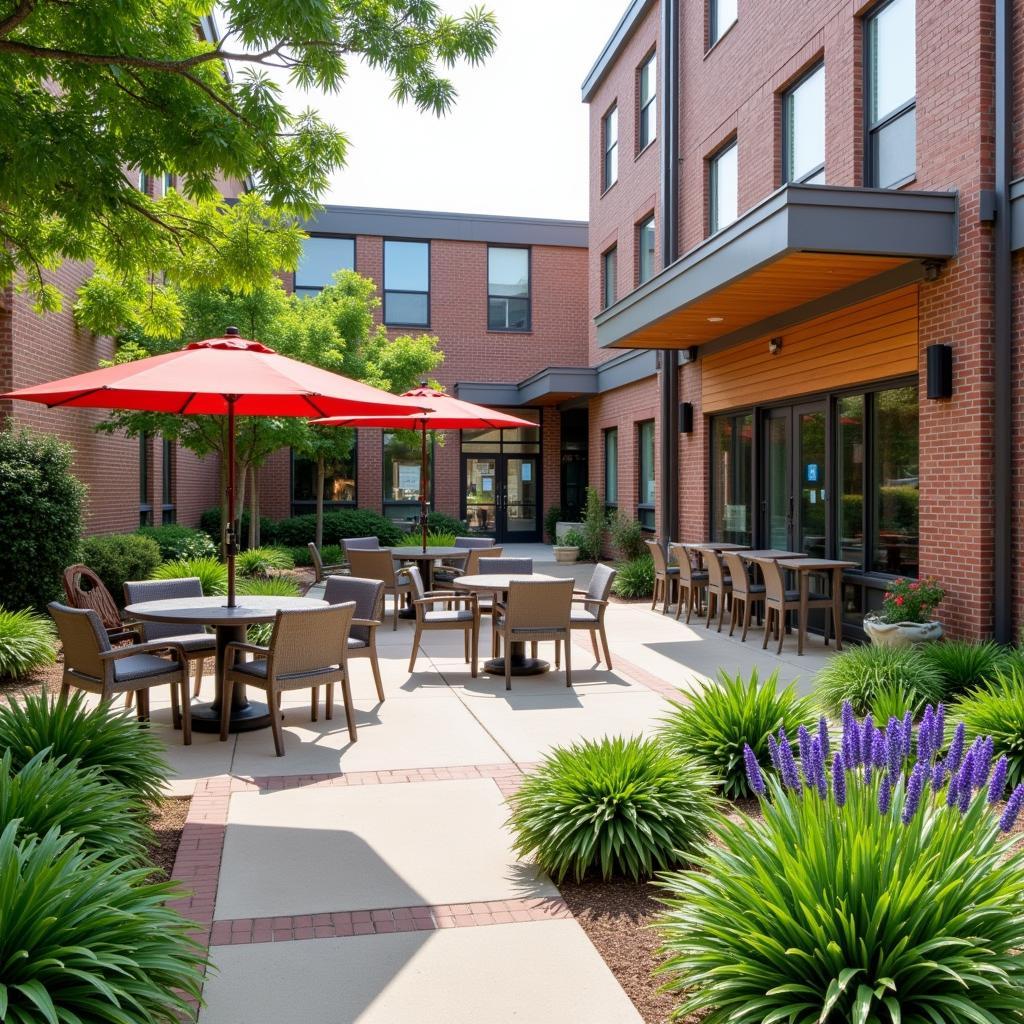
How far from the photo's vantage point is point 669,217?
51.6ft

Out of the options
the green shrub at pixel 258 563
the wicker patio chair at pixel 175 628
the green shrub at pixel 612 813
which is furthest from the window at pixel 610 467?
the green shrub at pixel 612 813

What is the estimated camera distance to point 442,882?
168 inches

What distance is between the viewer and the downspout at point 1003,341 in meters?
8.20

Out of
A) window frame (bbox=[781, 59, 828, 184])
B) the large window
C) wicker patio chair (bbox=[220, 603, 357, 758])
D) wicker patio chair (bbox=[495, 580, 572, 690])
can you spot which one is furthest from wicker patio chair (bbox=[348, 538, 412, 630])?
window frame (bbox=[781, 59, 828, 184])

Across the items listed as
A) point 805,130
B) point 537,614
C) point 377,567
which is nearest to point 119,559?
point 377,567

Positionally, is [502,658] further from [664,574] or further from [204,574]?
[664,574]

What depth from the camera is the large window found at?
13781mm

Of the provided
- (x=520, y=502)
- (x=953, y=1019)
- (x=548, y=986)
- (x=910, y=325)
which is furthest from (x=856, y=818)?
(x=520, y=502)

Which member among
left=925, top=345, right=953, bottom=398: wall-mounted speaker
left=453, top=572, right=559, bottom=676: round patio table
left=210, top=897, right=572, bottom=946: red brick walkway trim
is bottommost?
left=210, top=897, right=572, bottom=946: red brick walkway trim

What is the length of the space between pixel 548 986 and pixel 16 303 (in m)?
10.1

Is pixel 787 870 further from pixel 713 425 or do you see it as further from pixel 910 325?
pixel 713 425

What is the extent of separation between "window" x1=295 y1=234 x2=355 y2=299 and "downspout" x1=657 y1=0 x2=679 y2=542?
11169 mm

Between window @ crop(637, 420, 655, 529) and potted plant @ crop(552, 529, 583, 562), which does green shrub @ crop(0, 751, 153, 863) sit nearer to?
window @ crop(637, 420, 655, 529)

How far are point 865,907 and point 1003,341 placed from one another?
270 inches
